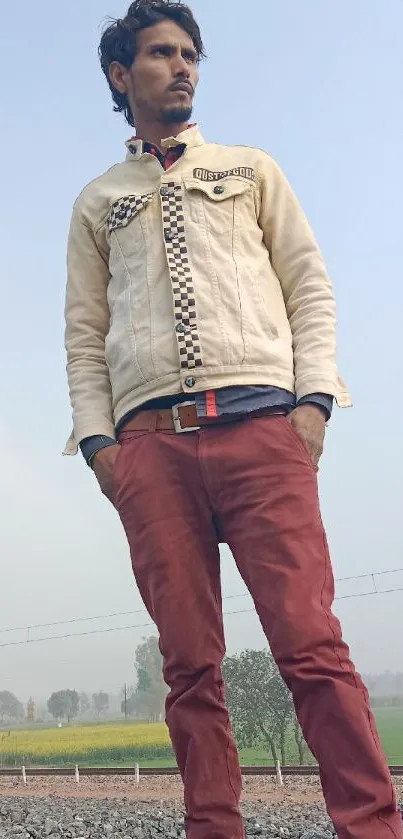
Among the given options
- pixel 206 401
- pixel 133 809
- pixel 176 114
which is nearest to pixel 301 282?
pixel 206 401

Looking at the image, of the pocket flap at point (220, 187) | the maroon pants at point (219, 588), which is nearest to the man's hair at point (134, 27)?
the pocket flap at point (220, 187)

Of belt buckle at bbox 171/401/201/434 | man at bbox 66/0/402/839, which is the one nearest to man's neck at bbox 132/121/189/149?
man at bbox 66/0/402/839

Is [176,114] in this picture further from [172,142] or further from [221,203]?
[221,203]

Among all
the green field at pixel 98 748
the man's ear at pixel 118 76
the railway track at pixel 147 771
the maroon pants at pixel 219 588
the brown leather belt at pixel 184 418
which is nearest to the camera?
the maroon pants at pixel 219 588

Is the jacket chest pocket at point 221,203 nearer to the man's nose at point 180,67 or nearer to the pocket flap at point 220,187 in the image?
the pocket flap at point 220,187

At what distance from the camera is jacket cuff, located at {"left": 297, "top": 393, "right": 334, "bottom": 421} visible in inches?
67.9

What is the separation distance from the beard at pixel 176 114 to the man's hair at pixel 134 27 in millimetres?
190

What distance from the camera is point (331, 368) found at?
70.5 inches

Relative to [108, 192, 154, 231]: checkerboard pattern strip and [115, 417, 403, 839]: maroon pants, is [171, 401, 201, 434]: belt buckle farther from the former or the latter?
Answer: [108, 192, 154, 231]: checkerboard pattern strip

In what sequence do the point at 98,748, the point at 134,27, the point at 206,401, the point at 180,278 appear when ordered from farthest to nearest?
the point at 98,748, the point at 134,27, the point at 180,278, the point at 206,401

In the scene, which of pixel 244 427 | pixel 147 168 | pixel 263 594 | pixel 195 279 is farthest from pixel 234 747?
pixel 147 168

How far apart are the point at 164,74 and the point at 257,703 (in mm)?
20243

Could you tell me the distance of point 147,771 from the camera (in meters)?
13.9

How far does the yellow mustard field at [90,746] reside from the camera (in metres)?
19.2
